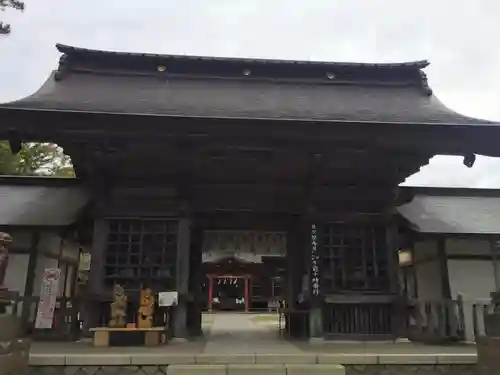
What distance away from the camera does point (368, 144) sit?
8125mm

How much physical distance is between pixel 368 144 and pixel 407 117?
1.54 meters

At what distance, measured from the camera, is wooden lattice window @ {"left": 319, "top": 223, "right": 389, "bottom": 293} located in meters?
8.70

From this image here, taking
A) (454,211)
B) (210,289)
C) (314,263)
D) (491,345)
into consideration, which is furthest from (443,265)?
(210,289)

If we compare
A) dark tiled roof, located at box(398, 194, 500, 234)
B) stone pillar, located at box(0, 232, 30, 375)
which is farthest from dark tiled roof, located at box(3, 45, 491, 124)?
stone pillar, located at box(0, 232, 30, 375)

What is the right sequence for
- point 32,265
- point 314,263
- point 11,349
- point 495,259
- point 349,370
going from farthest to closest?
point 495,259 < point 32,265 < point 314,263 < point 349,370 < point 11,349

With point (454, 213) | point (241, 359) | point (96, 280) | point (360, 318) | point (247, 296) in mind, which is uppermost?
point (454, 213)

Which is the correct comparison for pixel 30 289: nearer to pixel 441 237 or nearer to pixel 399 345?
pixel 399 345

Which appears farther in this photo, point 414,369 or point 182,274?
point 182,274

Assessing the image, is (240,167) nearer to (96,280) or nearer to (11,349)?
(96,280)

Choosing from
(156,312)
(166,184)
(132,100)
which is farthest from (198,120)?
(156,312)

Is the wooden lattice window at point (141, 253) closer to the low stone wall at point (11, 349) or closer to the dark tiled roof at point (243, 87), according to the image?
the dark tiled roof at point (243, 87)

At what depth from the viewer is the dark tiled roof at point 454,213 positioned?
9.84 m

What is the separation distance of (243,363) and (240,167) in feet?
12.8

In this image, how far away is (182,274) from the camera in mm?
8453
